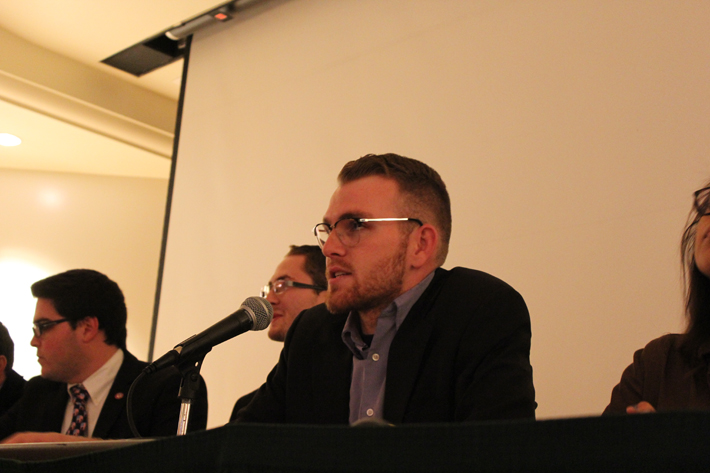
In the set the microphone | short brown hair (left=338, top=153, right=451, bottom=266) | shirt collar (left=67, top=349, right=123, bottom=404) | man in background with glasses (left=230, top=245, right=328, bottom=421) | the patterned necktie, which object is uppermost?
short brown hair (left=338, top=153, right=451, bottom=266)

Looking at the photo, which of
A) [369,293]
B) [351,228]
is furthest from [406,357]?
[351,228]

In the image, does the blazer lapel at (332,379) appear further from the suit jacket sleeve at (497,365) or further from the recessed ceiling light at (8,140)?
the recessed ceiling light at (8,140)

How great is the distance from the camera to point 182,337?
13.0 feet

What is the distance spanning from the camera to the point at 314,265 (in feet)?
9.87

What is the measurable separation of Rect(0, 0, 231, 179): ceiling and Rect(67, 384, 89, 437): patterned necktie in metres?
2.45

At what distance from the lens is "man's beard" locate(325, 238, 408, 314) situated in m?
1.75

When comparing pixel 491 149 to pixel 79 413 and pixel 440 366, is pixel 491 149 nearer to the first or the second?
pixel 440 366

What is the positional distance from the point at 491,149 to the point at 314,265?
0.91 m

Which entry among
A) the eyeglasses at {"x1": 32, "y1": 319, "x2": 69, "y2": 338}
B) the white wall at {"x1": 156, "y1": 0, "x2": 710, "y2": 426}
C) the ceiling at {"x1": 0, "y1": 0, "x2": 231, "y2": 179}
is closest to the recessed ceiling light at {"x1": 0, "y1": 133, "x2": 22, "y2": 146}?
the ceiling at {"x1": 0, "y1": 0, "x2": 231, "y2": 179}

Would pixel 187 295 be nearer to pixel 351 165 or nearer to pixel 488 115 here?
pixel 488 115

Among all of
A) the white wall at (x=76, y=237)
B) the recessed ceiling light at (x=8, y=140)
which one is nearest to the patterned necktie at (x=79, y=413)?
the white wall at (x=76, y=237)

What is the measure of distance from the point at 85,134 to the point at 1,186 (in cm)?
111

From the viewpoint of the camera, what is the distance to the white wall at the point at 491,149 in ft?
7.91

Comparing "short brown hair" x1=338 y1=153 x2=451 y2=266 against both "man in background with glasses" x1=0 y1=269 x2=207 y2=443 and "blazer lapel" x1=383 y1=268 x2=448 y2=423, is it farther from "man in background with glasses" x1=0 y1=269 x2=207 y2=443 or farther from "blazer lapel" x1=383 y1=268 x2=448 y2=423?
"man in background with glasses" x1=0 y1=269 x2=207 y2=443
